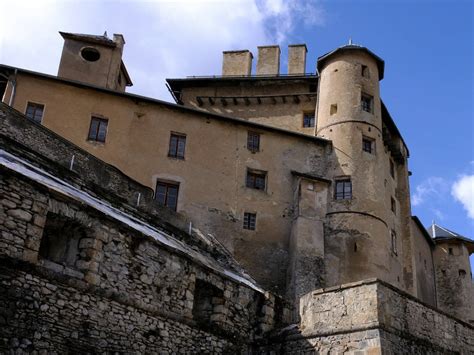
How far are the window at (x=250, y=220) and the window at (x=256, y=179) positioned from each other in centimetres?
144

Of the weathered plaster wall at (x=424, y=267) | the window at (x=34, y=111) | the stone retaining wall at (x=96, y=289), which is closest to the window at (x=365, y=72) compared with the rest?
the weathered plaster wall at (x=424, y=267)

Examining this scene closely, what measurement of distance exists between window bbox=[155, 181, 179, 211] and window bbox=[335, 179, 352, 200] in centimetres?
796

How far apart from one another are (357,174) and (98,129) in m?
12.5

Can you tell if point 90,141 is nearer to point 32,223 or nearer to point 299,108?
point 299,108

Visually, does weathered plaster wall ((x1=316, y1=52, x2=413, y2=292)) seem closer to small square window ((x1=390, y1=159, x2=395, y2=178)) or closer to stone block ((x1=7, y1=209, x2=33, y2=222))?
small square window ((x1=390, y1=159, x2=395, y2=178))

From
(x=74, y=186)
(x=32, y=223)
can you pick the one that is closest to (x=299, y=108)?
(x=74, y=186)

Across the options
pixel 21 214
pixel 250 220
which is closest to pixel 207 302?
pixel 21 214

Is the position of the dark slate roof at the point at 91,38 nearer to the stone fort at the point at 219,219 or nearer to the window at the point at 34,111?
the stone fort at the point at 219,219

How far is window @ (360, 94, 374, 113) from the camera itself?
32.3 metres

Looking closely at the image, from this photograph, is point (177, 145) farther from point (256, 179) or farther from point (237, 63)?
point (237, 63)

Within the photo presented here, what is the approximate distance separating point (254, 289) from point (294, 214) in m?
12.3

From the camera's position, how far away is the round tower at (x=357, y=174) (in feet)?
93.2

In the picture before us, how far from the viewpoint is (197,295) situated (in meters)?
15.6

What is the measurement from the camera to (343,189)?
30.0 m
